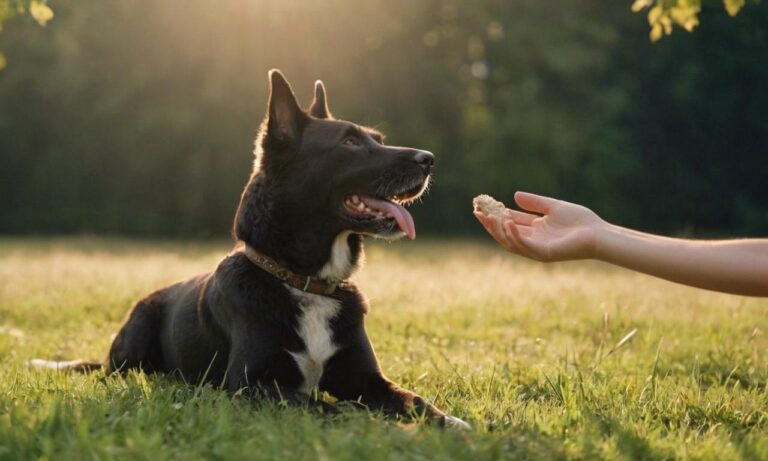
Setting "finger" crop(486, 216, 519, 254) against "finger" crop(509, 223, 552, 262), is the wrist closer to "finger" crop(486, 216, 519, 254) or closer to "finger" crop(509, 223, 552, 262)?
"finger" crop(509, 223, 552, 262)

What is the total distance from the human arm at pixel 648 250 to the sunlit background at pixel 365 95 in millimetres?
21153

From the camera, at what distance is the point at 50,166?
27.8m

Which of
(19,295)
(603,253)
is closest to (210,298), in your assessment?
(603,253)

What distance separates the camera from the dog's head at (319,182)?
4672 millimetres

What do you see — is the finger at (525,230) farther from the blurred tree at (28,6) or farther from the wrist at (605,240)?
the blurred tree at (28,6)

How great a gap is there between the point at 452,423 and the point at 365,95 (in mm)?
23608

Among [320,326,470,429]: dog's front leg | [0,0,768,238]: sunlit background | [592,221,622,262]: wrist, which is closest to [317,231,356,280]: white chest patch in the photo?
[320,326,470,429]: dog's front leg

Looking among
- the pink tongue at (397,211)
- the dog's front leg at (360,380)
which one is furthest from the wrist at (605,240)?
the dog's front leg at (360,380)

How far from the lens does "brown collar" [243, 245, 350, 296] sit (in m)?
4.59

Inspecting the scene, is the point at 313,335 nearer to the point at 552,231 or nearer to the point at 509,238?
the point at 509,238

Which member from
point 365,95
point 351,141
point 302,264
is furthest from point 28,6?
point 365,95

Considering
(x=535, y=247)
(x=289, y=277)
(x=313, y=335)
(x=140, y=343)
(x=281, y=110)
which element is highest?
(x=281, y=110)

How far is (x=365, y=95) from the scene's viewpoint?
87.9 feet

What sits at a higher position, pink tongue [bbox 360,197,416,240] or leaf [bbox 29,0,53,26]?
leaf [bbox 29,0,53,26]
